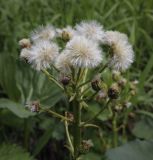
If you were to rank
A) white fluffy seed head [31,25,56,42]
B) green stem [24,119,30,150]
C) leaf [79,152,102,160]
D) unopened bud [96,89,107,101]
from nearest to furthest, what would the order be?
white fluffy seed head [31,25,56,42] < unopened bud [96,89,107,101] < leaf [79,152,102,160] < green stem [24,119,30,150]

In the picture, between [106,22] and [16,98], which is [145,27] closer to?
[106,22]

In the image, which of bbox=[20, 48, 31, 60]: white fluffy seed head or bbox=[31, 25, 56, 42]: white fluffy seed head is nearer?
bbox=[20, 48, 31, 60]: white fluffy seed head

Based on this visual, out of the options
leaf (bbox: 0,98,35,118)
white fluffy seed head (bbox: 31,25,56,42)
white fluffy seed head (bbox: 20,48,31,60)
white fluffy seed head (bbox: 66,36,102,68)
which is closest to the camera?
white fluffy seed head (bbox: 66,36,102,68)

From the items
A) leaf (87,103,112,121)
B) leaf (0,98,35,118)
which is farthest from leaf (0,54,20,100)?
leaf (87,103,112,121)

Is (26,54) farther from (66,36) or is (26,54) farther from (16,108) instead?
(16,108)

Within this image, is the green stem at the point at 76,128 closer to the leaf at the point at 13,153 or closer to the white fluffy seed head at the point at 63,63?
the white fluffy seed head at the point at 63,63

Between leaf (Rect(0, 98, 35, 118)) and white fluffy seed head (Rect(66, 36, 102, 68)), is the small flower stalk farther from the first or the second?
leaf (Rect(0, 98, 35, 118))

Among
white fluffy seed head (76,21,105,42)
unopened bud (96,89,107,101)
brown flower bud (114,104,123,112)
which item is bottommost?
brown flower bud (114,104,123,112)
